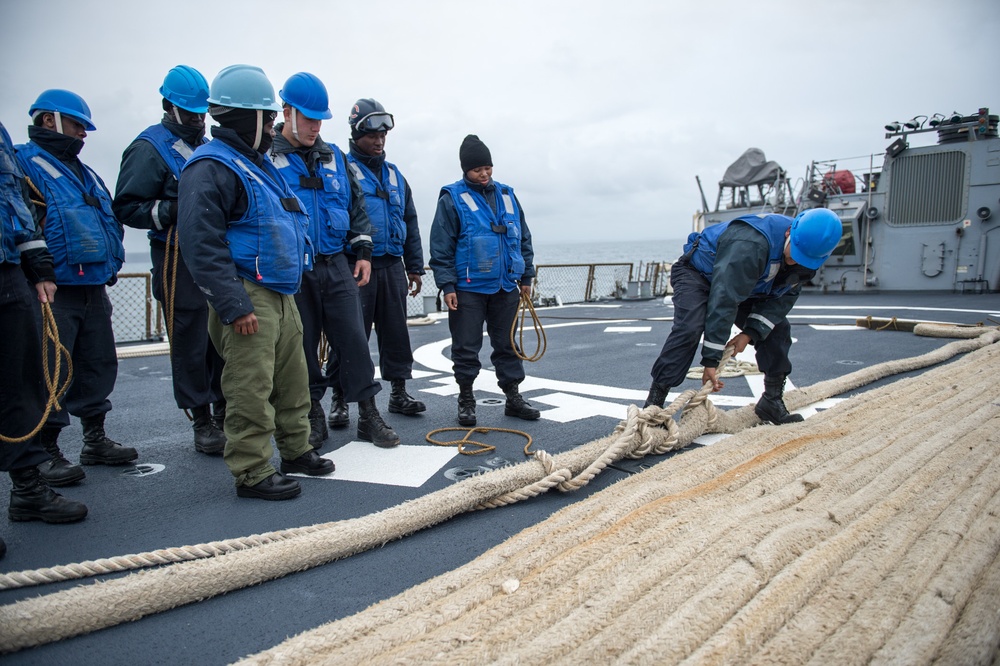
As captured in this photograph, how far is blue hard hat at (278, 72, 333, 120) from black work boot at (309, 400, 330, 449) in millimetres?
1639

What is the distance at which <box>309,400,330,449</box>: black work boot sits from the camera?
139 inches

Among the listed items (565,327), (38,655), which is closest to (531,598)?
(38,655)

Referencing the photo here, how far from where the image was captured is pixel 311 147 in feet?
10.8

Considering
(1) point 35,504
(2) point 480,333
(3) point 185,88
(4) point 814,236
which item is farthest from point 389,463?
(4) point 814,236

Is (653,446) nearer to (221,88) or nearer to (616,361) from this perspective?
(221,88)

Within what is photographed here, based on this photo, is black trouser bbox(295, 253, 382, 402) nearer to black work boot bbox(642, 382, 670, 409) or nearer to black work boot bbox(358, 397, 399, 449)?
black work boot bbox(358, 397, 399, 449)

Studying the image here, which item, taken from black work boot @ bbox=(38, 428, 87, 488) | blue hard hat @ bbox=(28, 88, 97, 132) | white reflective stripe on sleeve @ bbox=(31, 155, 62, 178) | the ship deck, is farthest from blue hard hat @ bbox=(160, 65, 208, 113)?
the ship deck

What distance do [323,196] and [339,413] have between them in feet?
4.51

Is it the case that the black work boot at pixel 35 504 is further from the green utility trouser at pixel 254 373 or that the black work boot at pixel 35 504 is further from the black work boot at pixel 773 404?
the black work boot at pixel 773 404

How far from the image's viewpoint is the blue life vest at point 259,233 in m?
2.60

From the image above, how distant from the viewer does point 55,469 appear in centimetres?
287

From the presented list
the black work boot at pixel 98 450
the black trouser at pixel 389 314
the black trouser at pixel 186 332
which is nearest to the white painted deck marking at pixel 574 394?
the black trouser at pixel 389 314

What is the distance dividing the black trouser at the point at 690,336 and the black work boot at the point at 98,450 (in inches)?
114

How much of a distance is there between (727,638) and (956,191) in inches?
634
